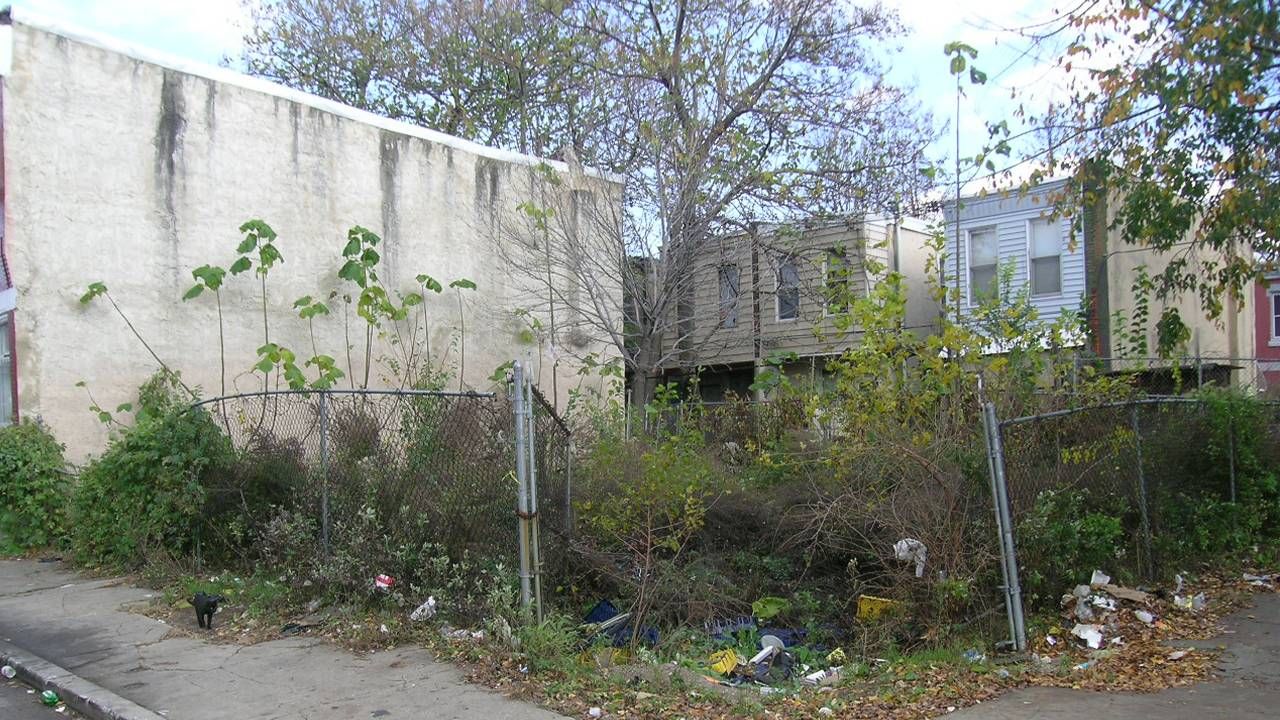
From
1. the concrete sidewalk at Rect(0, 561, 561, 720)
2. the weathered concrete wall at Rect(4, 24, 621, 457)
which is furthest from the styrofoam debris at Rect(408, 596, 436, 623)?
the weathered concrete wall at Rect(4, 24, 621, 457)

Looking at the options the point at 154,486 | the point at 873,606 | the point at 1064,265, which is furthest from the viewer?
the point at 1064,265

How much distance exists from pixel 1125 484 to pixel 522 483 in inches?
201

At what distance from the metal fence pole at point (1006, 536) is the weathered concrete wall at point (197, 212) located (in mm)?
10120

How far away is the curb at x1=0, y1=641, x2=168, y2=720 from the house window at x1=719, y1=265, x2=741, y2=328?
11.3 m

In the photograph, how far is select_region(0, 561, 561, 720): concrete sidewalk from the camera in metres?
5.84

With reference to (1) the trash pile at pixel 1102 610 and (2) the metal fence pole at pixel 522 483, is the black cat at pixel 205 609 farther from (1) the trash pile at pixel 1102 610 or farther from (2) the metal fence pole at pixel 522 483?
(1) the trash pile at pixel 1102 610

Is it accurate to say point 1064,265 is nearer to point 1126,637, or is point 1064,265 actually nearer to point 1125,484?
point 1125,484

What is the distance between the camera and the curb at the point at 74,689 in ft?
19.3

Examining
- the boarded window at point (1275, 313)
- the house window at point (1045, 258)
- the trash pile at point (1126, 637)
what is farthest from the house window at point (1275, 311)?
the trash pile at point (1126, 637)

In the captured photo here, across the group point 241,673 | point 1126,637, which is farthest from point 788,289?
point 241,673

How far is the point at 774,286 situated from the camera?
17406 mm

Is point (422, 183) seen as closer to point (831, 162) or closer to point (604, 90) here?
point (604, 90)

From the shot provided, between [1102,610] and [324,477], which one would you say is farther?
[324,477]

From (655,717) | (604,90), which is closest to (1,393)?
(604,90)
